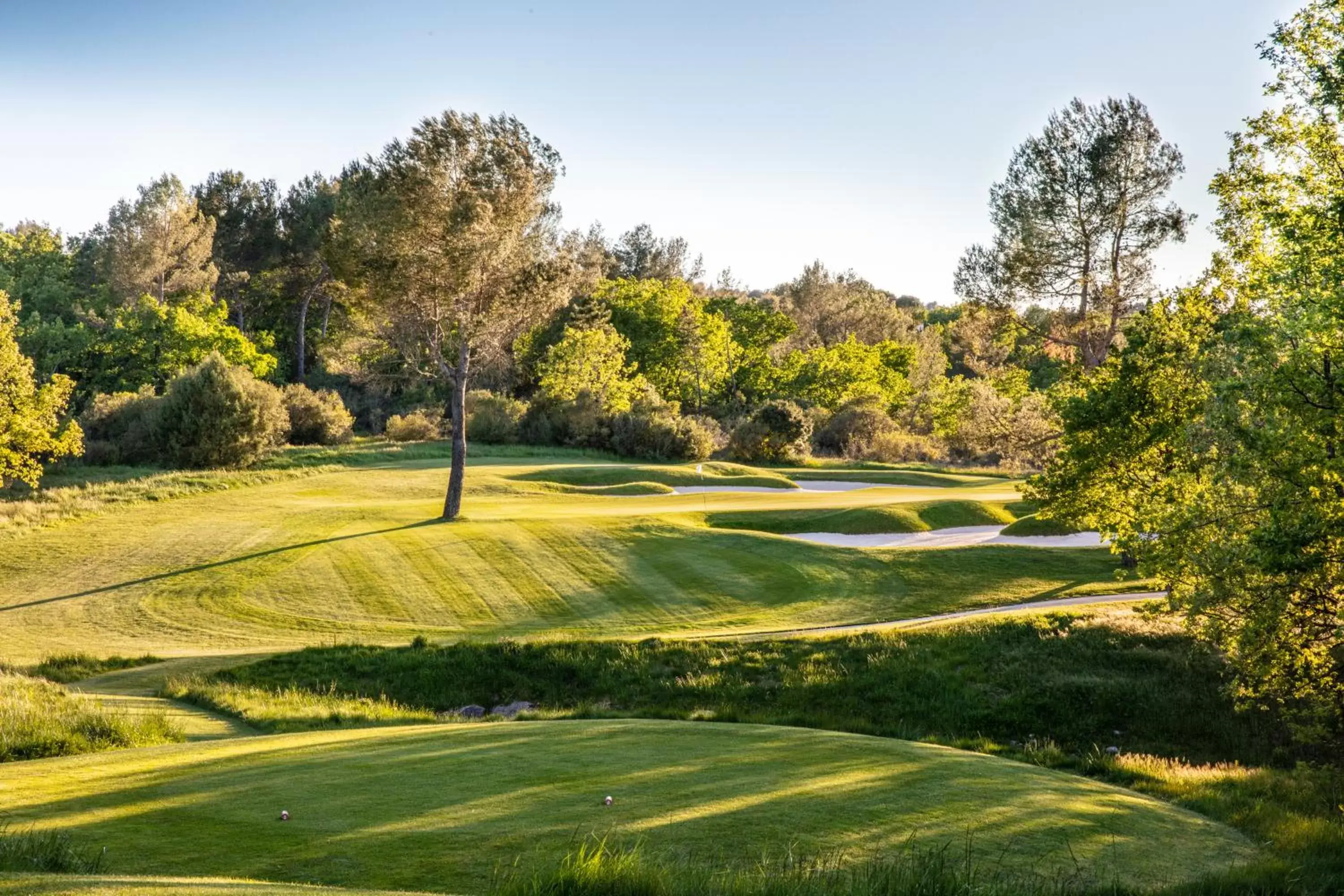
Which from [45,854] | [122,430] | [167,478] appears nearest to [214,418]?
[167,478]

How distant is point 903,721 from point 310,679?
41.2 feet

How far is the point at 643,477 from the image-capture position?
1857 inches

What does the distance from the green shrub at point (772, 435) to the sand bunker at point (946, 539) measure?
24.9m

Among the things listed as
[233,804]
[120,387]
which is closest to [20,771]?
[233,804]

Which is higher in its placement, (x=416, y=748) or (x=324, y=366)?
(x=324, y=366)

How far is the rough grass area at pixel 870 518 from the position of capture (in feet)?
113

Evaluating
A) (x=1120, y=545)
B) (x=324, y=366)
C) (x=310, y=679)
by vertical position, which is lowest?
(x=310, y=679)

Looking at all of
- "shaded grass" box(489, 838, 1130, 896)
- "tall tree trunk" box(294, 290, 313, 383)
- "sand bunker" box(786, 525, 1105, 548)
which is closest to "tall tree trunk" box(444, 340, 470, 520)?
"sand bunker" box(786, 525, 1105, 548)

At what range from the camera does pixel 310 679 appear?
2069 cm

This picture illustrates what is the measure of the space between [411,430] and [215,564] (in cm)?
3470

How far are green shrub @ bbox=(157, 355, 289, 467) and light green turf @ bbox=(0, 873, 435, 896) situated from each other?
42.7 metres

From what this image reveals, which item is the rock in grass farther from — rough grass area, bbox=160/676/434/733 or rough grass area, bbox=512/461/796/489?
rough grass area, bbox=512/461/796/489

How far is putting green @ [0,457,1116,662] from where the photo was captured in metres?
24.7

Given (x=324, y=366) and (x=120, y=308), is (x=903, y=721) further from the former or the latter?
(x=324, y=366)
